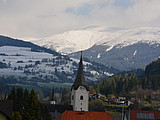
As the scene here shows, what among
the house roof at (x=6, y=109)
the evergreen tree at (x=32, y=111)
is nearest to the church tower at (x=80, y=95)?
the house roof at (x=6, y=109)

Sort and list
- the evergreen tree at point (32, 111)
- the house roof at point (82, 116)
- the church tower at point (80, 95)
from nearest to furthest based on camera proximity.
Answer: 1. the evergreen tree at point (32, 111)
2. the house roof at point (82, 116)
3. the church tower at point (80, 95)

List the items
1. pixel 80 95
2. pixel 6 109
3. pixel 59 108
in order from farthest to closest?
pixel 59 108 < pixel 80 95 < pixel 6 109

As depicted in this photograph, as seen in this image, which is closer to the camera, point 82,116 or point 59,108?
point 82,116

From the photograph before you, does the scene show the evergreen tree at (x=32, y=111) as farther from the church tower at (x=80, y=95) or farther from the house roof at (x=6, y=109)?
the church tower at (x=80, y=95)

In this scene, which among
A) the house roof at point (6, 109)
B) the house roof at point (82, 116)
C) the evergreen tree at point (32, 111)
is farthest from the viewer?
the house roof at point (82, 116)

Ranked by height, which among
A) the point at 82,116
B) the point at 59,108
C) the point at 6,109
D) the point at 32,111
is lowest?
the point at 82,116

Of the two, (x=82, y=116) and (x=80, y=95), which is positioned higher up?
(x=80, y=95)

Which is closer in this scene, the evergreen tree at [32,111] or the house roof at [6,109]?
the house roof at [6,109]

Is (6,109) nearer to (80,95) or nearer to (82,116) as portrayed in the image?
(82,116)

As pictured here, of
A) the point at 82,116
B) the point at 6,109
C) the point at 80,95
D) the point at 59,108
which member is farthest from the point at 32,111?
the point at 59,108

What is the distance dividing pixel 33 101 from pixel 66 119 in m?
35.3

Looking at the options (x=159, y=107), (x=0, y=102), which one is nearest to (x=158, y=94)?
(x=159, y=107)

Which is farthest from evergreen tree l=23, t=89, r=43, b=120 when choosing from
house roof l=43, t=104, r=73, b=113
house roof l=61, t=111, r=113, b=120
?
house roof l=43, t=104, r=73, b=113

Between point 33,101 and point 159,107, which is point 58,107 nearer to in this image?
point 159,107
